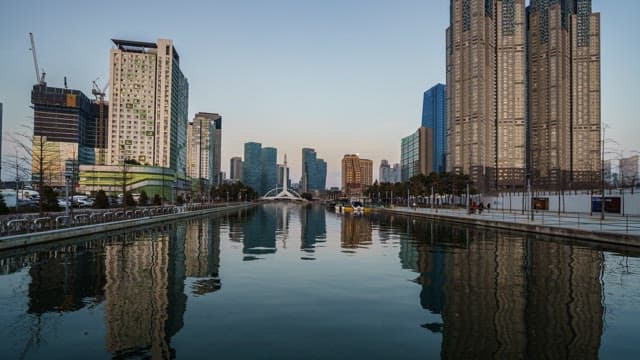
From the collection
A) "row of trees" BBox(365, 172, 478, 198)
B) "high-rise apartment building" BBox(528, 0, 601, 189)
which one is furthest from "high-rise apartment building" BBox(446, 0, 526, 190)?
"row of trees" BBox(365, 172, 478, 198)

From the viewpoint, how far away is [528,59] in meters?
193

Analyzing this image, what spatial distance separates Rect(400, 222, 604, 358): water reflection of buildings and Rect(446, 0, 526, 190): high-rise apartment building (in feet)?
556

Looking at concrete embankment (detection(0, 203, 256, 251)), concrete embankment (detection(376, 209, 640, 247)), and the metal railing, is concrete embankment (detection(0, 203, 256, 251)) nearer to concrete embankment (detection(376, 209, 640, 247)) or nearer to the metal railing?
the metal railing

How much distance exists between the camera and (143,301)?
14.0m

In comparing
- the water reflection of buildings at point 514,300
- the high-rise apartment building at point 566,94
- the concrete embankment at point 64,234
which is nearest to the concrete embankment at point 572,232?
the water reflection of buildings at point 514,300

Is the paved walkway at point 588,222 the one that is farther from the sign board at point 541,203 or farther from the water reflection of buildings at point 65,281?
the water reflection of buildings at point 65,281

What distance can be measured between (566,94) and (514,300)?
191192 millimetres

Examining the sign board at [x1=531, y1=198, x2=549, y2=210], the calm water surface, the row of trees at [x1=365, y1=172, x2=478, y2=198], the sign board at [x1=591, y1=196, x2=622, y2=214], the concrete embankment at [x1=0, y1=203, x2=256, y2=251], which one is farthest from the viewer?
the row of trees at [x1=365, y1=172, x2=478, y2=198]

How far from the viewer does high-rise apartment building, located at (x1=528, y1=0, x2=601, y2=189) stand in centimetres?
17550

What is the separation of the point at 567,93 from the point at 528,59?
25.9 m

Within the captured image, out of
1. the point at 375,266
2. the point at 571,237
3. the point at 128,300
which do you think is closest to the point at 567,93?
the point at 571,237

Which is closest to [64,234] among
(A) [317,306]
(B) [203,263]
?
(B) [203,263]

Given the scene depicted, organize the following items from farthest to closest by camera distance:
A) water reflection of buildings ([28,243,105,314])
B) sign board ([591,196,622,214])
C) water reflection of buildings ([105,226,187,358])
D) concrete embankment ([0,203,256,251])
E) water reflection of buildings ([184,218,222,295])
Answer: sign board ([591,196,622,214]) < concrete embankment ([0,203,256,251]) < water reflection of buildings ([184,218,222,295]) < water reflection of buildings ([28,243,105,314]) < water reflection of buildings ([105,226,187,358])

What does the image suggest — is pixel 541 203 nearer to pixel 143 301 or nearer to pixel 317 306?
pixel 317 306
